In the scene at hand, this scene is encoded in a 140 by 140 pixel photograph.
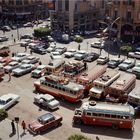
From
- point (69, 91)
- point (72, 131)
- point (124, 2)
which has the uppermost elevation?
point (124, 2)

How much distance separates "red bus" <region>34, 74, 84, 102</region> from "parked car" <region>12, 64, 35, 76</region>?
7993 mm

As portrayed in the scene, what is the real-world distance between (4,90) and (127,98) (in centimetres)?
1751

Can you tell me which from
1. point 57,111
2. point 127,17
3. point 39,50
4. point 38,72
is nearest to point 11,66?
point 38,72

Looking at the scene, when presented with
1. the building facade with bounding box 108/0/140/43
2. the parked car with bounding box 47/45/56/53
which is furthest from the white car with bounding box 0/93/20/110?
the building facade with bounding box 108/0/140/43

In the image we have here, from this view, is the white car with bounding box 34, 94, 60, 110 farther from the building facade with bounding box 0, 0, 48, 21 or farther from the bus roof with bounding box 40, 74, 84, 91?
the building facade with bounding box 0, 0, 48, 21

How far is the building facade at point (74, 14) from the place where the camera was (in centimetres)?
8281

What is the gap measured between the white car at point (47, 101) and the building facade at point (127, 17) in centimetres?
3755

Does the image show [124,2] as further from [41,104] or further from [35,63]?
[41,104]

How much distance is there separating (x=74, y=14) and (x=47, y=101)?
50.2 meters

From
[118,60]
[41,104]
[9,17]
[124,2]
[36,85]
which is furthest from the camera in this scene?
[9,17]

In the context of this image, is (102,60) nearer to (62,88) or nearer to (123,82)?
(123,82)

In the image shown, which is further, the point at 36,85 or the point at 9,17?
the point at 9,17

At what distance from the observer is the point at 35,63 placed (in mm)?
55188

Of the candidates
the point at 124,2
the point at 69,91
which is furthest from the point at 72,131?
the point at 124,2
